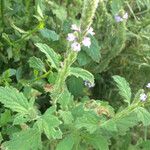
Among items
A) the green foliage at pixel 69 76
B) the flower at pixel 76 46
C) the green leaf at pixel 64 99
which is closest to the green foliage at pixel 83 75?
the green foliage at pixel 69 76

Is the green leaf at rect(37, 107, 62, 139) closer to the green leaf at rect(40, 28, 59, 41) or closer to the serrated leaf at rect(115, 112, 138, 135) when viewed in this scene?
the serrated leaf at rect(115, 112, 138, 135)

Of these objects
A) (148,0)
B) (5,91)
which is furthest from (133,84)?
(5,91)

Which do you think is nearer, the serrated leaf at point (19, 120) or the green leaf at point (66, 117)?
the serrated leaf at point (19, 120)

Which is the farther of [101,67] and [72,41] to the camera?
[101,67]

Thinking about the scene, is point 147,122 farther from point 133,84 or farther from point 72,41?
point 133,84

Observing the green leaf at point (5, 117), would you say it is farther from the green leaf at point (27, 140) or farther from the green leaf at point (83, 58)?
the green leaf at point (83, 58)

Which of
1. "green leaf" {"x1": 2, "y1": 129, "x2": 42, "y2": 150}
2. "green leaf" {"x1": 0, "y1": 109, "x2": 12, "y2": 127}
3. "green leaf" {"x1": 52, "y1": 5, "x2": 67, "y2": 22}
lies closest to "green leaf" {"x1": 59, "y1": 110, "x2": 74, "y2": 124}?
"green leaf" {"x1": 2, "y1": 129, "x2": 42, "y2": 150}
